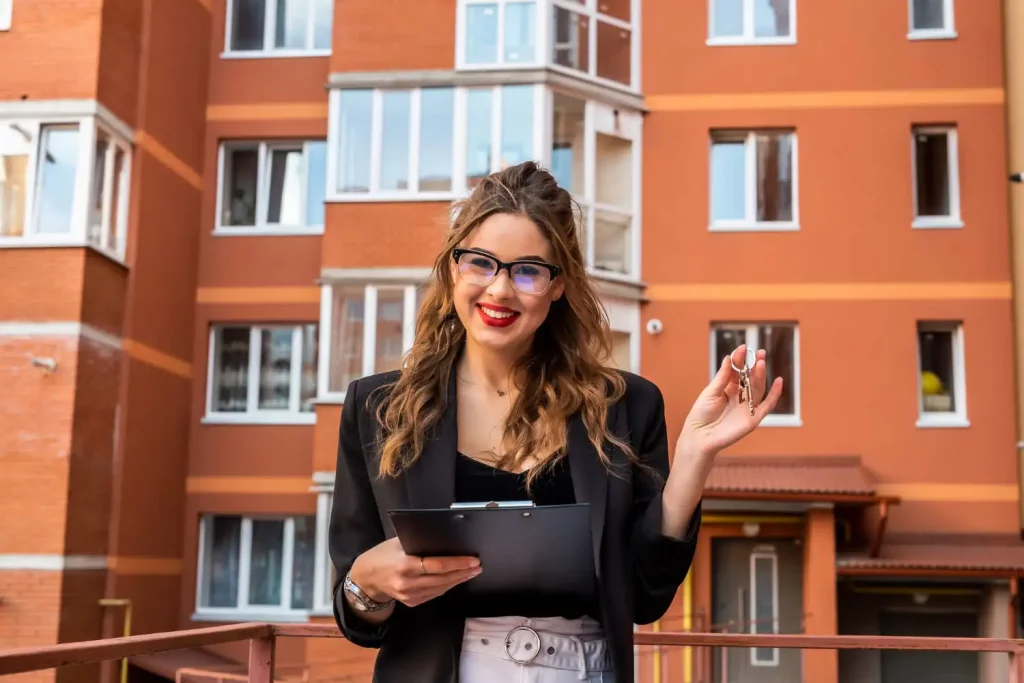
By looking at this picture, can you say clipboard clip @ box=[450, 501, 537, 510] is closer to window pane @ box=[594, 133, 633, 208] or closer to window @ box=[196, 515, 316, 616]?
window pane @ box=[594, 133, 633, 208]

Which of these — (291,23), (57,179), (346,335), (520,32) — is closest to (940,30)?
(520,32)

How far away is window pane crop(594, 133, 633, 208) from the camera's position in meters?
13.4

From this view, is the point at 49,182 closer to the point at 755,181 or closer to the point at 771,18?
the point at 755,181

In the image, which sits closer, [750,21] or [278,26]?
[750,21]

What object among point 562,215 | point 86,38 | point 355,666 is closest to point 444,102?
point 86,38

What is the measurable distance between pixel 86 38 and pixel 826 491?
26.5ft

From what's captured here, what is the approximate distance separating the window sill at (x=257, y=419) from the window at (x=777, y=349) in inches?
179

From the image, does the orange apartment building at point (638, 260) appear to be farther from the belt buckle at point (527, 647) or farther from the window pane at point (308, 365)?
the belt buckle at point (527, 647)

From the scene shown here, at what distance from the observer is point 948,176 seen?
1318cm

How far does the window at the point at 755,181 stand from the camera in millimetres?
13328

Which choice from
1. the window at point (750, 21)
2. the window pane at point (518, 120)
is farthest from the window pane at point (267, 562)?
the window at point (750, 21)

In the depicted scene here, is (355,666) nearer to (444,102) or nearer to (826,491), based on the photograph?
(826,491)

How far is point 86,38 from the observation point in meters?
12.0

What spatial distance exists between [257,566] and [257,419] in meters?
1.63
